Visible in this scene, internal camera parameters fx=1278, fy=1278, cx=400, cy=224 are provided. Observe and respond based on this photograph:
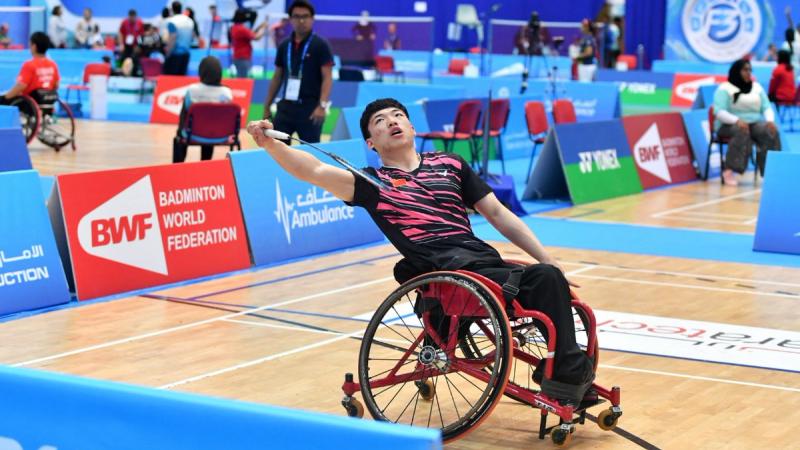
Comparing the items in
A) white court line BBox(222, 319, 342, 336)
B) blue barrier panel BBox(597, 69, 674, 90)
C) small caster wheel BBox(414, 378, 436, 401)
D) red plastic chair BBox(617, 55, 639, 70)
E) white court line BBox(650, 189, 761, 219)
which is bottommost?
red plastic chair BBox(617, 55, 639, 70)

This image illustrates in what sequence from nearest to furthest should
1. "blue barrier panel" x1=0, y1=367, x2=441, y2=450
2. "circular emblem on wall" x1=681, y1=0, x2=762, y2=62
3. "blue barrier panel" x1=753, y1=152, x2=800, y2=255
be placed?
"blue barrier panel" x1=0, y1=367, x2=441, y2=450 → "blue barrier panel" x1=753, y1=152, x2=800, y2=255 → "circular emblem on wall" x1=681, y1=0, x2=762, y2=62

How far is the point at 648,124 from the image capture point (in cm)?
1455

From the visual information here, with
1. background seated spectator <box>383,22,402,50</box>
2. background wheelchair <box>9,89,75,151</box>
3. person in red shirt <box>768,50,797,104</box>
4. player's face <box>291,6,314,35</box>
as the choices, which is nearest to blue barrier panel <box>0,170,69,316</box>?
player's face <box>291,6,314,35</box>

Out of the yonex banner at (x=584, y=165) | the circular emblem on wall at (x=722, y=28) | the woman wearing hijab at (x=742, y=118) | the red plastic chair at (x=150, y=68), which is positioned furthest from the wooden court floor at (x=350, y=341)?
the circular emblem on wall at (x=722, y=28)

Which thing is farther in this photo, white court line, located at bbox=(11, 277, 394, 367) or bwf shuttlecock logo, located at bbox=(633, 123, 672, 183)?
bwf shuttlecock logo, located at bbox=(633, 123, 672, 183)

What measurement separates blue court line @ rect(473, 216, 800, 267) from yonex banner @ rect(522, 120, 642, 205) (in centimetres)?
127

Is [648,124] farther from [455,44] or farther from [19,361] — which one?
[455,44]

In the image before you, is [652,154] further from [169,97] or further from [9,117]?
[169,97]

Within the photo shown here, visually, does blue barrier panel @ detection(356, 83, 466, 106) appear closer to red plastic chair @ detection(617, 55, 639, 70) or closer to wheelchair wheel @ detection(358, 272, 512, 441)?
red plastic chair @ detection(617, 55, 639, 70)

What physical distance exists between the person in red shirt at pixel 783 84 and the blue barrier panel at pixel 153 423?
19.0m

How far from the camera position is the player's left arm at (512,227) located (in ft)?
17.0

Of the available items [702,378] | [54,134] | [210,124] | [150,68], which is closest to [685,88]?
[150,68]

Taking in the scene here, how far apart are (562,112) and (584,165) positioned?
189 cm

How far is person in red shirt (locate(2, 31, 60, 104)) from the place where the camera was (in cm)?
1552
